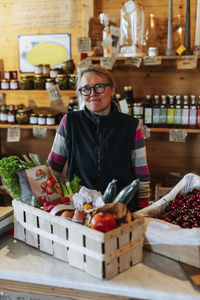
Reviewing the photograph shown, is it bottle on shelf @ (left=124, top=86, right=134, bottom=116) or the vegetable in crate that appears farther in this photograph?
bottle on shelf @ (left=124, top=86, right=134, bottom=116)

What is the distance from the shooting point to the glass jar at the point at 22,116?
9.44 ft

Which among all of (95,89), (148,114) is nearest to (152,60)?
(148,114)

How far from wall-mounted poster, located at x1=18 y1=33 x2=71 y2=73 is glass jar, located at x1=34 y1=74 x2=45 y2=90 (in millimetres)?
344

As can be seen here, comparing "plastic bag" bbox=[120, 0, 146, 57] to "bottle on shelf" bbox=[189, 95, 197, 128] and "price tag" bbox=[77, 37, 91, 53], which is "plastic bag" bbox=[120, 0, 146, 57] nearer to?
"price tag" bbox=[77, 37, 91, 53]

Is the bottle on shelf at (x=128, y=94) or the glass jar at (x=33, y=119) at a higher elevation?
the bottle on shelf at (x=128, y=94)

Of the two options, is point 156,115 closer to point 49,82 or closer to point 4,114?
point 49,82

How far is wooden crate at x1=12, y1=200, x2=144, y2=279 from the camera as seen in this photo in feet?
3.06

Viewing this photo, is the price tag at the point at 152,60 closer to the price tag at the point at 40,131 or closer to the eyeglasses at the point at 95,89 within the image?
the eyeglasses at the point at 95,89

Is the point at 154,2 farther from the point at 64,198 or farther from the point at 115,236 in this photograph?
the point at 115,236

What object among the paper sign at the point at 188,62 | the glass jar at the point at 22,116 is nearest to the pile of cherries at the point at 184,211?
the paper sign at the point at 188,62

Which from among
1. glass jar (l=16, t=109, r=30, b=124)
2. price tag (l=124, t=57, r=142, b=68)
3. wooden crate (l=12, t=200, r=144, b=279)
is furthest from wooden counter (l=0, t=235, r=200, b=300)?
glass jar (l=16, t=109, r=30, b=124)

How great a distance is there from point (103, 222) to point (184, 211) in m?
0.48

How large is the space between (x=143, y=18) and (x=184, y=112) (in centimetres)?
82

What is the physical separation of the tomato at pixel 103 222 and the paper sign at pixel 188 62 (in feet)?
5.78
